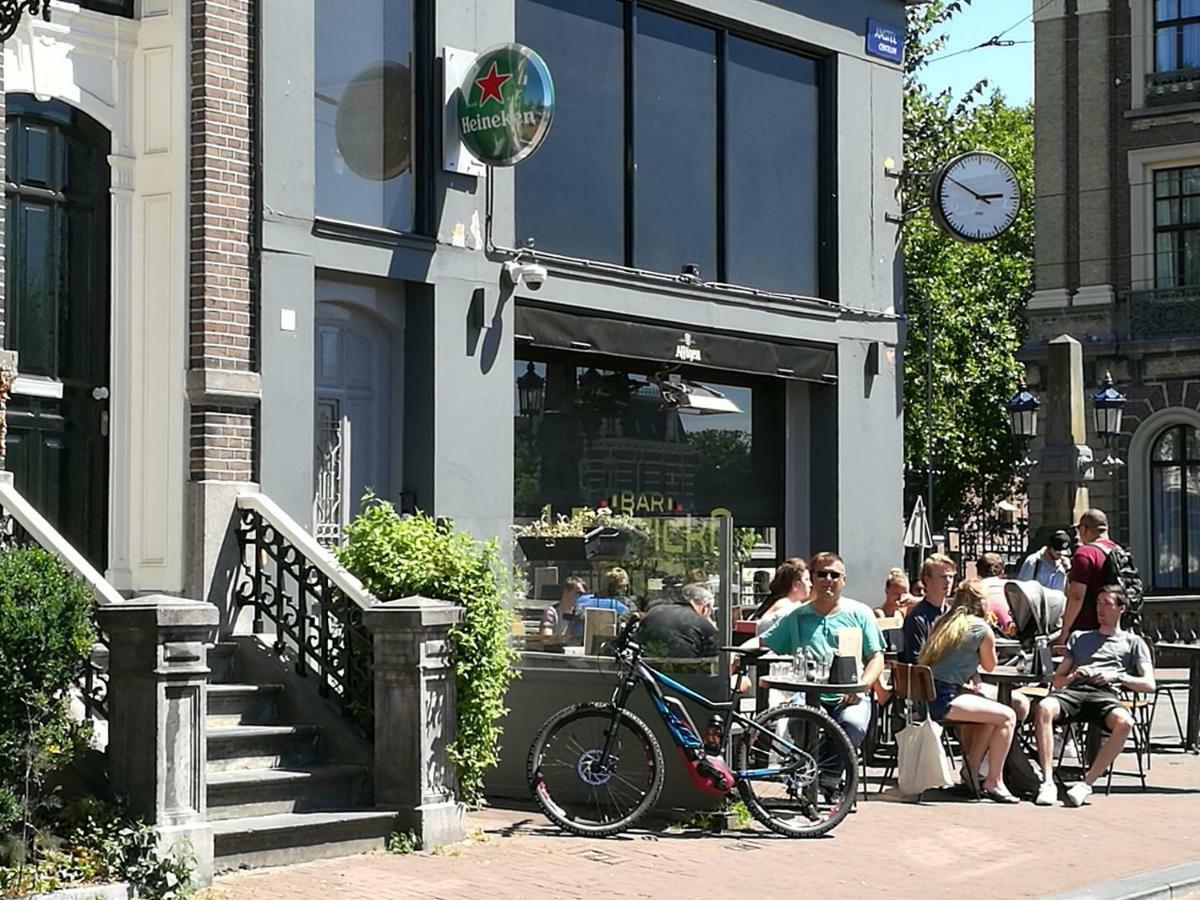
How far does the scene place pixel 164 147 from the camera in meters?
12.2

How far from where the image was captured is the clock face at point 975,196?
1811cm

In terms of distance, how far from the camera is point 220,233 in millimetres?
12242

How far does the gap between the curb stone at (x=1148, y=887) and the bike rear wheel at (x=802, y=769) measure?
183 cm

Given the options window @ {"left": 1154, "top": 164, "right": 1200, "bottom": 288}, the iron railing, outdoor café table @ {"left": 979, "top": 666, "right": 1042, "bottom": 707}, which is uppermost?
window @ {"left": 1154, "top": 164, "right": 1200, "bottom": 288}

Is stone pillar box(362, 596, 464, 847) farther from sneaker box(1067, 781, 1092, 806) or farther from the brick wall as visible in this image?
sneaker box(1067, 781, 1092, 806)

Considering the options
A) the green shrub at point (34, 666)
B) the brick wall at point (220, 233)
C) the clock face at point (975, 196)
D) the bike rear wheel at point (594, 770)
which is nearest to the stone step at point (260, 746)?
the bike rear wheel at point (594, 770)

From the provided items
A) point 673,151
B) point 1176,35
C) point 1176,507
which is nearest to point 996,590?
point 673,151

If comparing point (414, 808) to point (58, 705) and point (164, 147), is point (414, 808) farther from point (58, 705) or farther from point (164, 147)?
point (164, 147)

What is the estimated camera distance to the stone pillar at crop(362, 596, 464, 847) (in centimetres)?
1037

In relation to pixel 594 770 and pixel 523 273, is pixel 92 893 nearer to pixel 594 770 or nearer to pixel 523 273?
pixel 594 770

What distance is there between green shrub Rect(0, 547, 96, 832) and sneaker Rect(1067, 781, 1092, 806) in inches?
260

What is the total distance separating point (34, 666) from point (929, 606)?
653 centimetres

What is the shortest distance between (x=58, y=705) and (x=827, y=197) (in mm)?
10617

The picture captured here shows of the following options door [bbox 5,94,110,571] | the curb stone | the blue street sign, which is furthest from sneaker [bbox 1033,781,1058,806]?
the blue street sign
